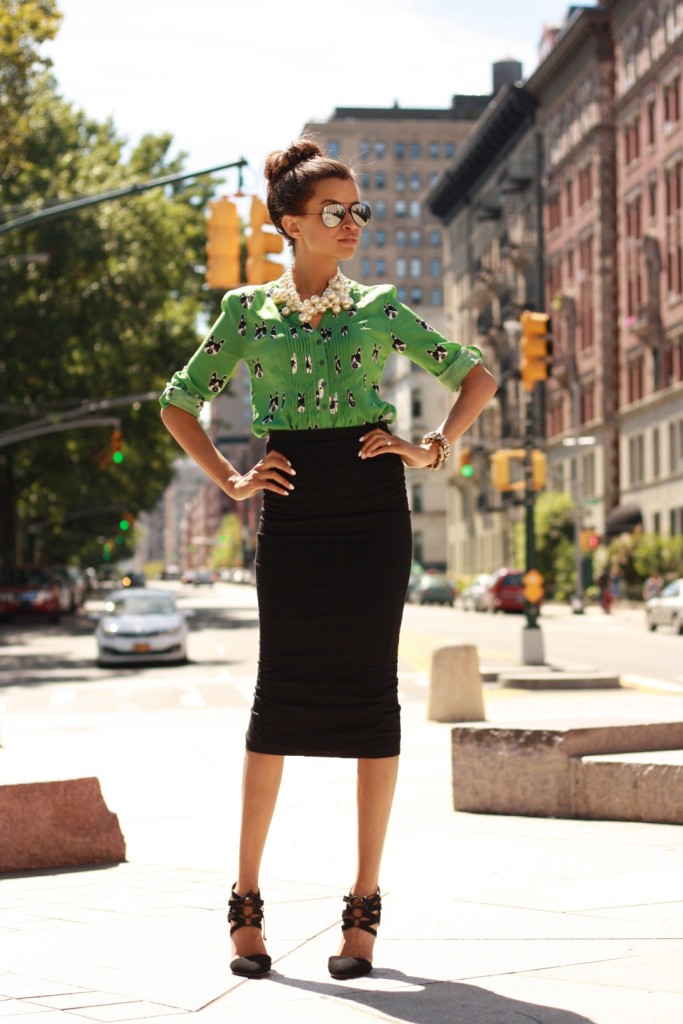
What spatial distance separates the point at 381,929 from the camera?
5.02 m

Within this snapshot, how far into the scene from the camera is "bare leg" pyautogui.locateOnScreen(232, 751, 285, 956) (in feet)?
14.9

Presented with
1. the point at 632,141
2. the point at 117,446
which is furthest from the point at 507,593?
the point at 117,446

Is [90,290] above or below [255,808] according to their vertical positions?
above

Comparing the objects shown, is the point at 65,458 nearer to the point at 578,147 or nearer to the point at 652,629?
the point at 652,629

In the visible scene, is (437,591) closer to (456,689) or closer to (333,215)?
(456,689)

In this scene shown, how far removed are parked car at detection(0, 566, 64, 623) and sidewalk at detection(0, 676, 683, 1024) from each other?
138ft

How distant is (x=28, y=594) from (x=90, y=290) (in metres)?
10.4

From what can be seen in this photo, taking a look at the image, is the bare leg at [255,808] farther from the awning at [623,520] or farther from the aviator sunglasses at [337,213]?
the awning at [623,520]

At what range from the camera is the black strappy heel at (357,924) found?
4.34 metres

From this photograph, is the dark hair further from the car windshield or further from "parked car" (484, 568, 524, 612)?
"parked car" (484, 568, 524, 612)

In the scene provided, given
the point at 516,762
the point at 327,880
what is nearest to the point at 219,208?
the point at 516,762

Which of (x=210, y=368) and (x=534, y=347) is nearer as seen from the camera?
(x=210, y=368)

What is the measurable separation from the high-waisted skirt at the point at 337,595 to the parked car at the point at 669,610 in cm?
3531

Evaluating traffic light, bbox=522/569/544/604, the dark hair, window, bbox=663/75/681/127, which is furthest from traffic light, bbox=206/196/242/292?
window, bbox=663/75/681/127
